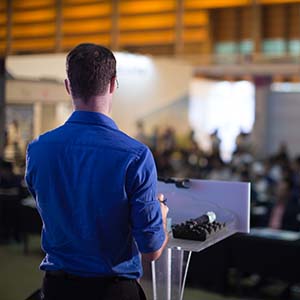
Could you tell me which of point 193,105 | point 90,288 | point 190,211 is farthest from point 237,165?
A: point 90,288

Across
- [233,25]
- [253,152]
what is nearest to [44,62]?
[253,152]

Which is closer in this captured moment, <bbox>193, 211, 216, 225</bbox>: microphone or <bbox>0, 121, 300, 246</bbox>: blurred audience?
<bbox>193, 211, 216, 225</bbox>: microphone

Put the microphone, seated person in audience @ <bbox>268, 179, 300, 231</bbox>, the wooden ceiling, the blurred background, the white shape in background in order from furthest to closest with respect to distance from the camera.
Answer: the wooden ceiling
the white shape in background
seated person in audience @ <bbox>268, 179, 300, 231</bbox>
the blurred background
the microphone

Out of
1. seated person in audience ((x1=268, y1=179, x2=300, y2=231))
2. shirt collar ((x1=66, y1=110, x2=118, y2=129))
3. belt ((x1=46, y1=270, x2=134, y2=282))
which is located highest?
shirt collar ((x1=66, y1=110, x2=118, y2=129))

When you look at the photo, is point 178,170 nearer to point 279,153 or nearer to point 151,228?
point 279,153

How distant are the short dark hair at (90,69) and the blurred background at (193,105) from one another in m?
3.24

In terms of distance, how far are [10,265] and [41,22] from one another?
815cm

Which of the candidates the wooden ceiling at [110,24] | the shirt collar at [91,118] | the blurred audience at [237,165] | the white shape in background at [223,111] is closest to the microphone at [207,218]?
the shirt collar at [91,118]

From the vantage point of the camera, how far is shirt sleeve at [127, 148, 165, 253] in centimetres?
155

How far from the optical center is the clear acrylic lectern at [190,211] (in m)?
2.13

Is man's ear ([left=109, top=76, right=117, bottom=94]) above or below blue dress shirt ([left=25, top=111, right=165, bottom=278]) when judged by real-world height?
above

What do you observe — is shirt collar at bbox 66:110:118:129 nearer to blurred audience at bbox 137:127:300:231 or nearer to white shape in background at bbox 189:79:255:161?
blurred audience at bbox 137:127:300:231

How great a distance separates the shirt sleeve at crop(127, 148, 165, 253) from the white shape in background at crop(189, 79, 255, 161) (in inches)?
335

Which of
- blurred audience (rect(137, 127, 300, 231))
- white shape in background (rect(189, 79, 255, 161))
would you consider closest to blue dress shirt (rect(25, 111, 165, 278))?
blurred audience (rect(137, 127, 300, 231))
